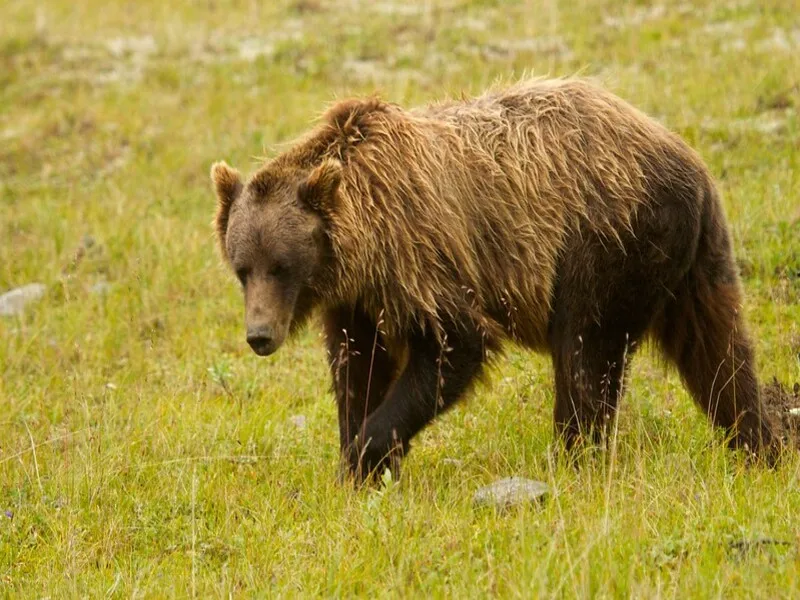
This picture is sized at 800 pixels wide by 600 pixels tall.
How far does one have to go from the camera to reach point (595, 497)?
5410 millimetres

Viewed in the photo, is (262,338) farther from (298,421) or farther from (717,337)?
(717,337)

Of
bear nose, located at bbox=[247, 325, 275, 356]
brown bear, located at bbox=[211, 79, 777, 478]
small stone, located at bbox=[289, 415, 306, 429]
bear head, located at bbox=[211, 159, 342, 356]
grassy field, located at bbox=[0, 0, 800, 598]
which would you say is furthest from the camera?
small stone, located at bbox=[289, 415, 306, 429]

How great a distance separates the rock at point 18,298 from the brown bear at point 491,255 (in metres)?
3.76

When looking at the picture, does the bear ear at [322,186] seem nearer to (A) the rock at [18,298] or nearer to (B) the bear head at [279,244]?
(B) the bear head at [279,244]

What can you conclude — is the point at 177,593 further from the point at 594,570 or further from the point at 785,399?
the point at 785,399

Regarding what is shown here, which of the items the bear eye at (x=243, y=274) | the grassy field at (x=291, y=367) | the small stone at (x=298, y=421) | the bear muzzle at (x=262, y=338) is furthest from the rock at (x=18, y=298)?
the bear muzzle at (x=262, y=338)

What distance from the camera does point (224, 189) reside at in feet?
20.6

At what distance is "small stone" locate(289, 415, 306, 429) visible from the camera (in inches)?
285

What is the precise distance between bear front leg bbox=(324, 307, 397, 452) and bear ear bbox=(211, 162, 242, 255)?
719 mm

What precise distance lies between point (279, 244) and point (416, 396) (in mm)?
994

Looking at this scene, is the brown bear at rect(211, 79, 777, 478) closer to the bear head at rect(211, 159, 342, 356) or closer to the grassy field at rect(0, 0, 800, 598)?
the bear head at rect(211, 159, 342, 356)

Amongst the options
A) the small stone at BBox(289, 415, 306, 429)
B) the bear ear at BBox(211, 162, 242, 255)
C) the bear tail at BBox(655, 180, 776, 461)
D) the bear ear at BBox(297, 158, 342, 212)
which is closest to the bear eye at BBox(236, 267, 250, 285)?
the bear ear at BBox(211, 162, 242, 255)

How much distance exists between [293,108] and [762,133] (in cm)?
524

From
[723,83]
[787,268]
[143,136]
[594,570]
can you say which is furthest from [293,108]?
[594,570]
